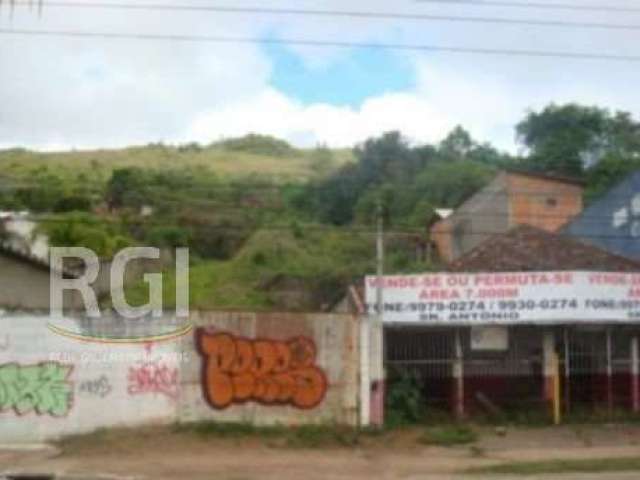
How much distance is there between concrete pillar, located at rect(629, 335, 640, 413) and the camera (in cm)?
2402

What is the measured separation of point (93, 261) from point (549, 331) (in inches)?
479

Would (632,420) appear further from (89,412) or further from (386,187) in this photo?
(386,187)

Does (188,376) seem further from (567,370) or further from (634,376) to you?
(634,376)

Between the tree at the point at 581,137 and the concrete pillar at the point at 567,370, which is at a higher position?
the tree at the point at 581,137

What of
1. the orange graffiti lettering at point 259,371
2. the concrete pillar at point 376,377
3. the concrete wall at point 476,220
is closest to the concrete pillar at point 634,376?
the concrete pillar at point 376,377

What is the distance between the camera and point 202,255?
5356 cm

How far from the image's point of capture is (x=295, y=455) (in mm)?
19781

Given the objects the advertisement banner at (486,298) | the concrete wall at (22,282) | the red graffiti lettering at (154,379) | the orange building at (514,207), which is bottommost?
the red graffiti lettering at (154,379)

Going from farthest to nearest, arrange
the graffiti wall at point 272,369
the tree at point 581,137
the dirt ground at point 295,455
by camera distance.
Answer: the tree at point 581,137
the graffiti wall at point 272,369
the dirt ground at point 295,455

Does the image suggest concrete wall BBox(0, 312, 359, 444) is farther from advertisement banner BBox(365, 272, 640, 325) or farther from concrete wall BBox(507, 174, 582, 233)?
concrete wall BBox(507, 174, 582, 233)

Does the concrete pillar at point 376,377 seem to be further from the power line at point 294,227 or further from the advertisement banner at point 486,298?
the power line at point 294,227

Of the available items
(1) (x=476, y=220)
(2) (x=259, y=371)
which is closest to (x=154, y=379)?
(2) (x=259, y=371)

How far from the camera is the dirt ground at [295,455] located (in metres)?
17.5

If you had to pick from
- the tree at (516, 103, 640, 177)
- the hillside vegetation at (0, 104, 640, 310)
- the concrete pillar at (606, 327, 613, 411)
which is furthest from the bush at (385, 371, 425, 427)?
the tree at (516, 103, 640, 177)
